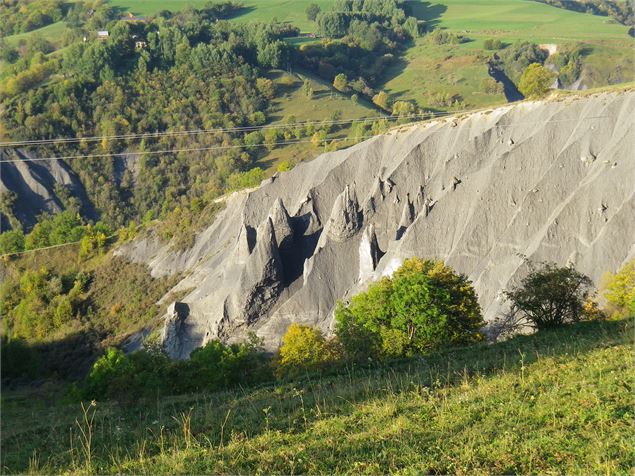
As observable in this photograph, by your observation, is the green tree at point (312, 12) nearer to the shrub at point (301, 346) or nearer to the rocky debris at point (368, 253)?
the rocky debris at point (368, 253)

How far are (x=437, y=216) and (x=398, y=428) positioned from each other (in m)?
36.1

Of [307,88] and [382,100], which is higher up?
[307,88]

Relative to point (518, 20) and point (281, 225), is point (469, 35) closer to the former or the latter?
point (518, 20)

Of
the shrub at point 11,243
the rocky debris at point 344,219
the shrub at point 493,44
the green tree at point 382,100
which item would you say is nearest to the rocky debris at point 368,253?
the rocky debris at point 344,219

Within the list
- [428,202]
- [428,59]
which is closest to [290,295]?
[428,202]

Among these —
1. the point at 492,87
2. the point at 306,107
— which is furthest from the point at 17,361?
the point at 492,87

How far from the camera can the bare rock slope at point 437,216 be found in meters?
37.1

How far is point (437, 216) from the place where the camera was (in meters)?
43.8

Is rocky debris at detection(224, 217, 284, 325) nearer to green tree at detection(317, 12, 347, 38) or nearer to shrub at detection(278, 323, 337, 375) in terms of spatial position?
shrub at detection(278, 323, 337, 375)

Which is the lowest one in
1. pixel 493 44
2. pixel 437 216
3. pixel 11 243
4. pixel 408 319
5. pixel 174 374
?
pixel 11 243

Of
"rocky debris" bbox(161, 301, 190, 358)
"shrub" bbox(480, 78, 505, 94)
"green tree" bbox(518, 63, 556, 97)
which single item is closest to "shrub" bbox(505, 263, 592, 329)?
"rocky debris" bbox(161, 301, 190, 358)

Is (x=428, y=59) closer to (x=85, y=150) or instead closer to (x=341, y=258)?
(x=85, y=150)

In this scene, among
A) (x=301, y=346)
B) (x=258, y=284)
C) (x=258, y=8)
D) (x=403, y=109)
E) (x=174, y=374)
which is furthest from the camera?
(x=258, y=8)

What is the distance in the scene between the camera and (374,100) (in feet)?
425
